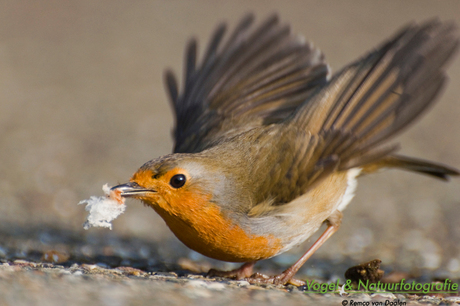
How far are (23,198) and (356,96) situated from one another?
489 centimetres

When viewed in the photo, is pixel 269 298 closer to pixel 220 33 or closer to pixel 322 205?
pixel 322 205

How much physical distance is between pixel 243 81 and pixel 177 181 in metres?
2.17

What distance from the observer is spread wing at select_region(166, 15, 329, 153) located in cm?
570

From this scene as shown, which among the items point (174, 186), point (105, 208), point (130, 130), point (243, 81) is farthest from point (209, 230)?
point (130, 130)

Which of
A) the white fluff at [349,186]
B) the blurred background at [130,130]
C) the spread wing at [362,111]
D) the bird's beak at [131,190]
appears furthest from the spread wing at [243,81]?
the blurred background at [130,130]

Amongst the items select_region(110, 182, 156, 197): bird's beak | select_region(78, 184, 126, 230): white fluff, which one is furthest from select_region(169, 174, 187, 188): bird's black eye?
select_region(78, 184, 126, 230): white fluff

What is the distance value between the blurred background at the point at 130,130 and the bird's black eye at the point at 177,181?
5.01ft

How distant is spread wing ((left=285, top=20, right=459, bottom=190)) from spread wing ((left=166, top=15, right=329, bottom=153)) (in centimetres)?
115

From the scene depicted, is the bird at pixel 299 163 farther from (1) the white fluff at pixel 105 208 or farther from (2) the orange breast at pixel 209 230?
(1) the white fluff at pixel 105 208

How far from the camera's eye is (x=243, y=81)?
6082mm

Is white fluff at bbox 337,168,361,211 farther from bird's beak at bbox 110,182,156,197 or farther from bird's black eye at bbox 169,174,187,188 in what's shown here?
bird's beak at bbox 110,182,156,197

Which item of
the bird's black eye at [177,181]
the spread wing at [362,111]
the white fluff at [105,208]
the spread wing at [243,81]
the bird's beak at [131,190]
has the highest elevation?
A: the spread wing at [243,81]

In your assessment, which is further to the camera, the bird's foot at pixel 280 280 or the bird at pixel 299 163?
the bird's foot at pixel 280 280

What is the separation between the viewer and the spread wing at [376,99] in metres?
3.99
